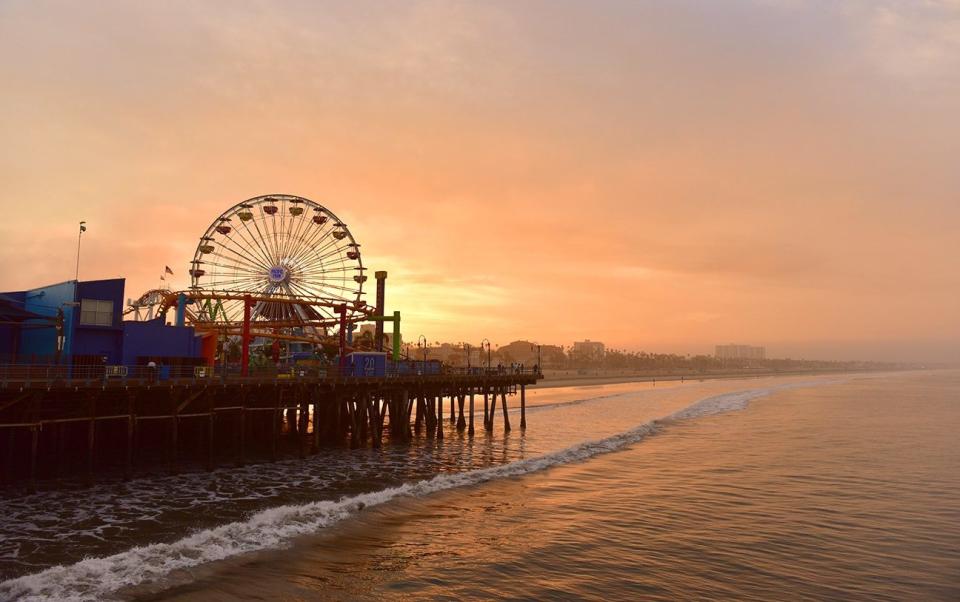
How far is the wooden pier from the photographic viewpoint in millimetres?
27203

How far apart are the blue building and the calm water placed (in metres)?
10.9

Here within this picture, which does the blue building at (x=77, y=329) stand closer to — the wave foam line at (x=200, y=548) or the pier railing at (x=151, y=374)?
the pier railing at (x=151, y=374)

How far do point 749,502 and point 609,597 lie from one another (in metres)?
13.7

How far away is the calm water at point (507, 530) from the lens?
16141 millimetres

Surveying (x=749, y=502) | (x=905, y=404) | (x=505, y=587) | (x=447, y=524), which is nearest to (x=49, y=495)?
(x=447, y=524)

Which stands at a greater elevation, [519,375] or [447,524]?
[519,375]

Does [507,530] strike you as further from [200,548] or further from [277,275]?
[277,275]

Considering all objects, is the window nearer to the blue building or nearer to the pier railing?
the blue building

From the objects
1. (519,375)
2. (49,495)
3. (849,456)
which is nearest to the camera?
(49,495)

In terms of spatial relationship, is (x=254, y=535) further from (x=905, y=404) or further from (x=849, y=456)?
(x=905, y=404)

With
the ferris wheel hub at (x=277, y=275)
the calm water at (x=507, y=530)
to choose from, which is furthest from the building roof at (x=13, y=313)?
the ferris wheel hub at (x=277, y=275)

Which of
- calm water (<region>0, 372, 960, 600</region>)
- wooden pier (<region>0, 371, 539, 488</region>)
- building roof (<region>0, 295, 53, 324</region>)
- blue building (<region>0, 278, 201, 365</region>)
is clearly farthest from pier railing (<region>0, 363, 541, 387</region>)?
calm water (<region>0, 372, 960, 600</region>)

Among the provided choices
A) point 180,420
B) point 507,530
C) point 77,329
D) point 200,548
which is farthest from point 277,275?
point 507,530

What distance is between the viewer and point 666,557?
18.5 meters
